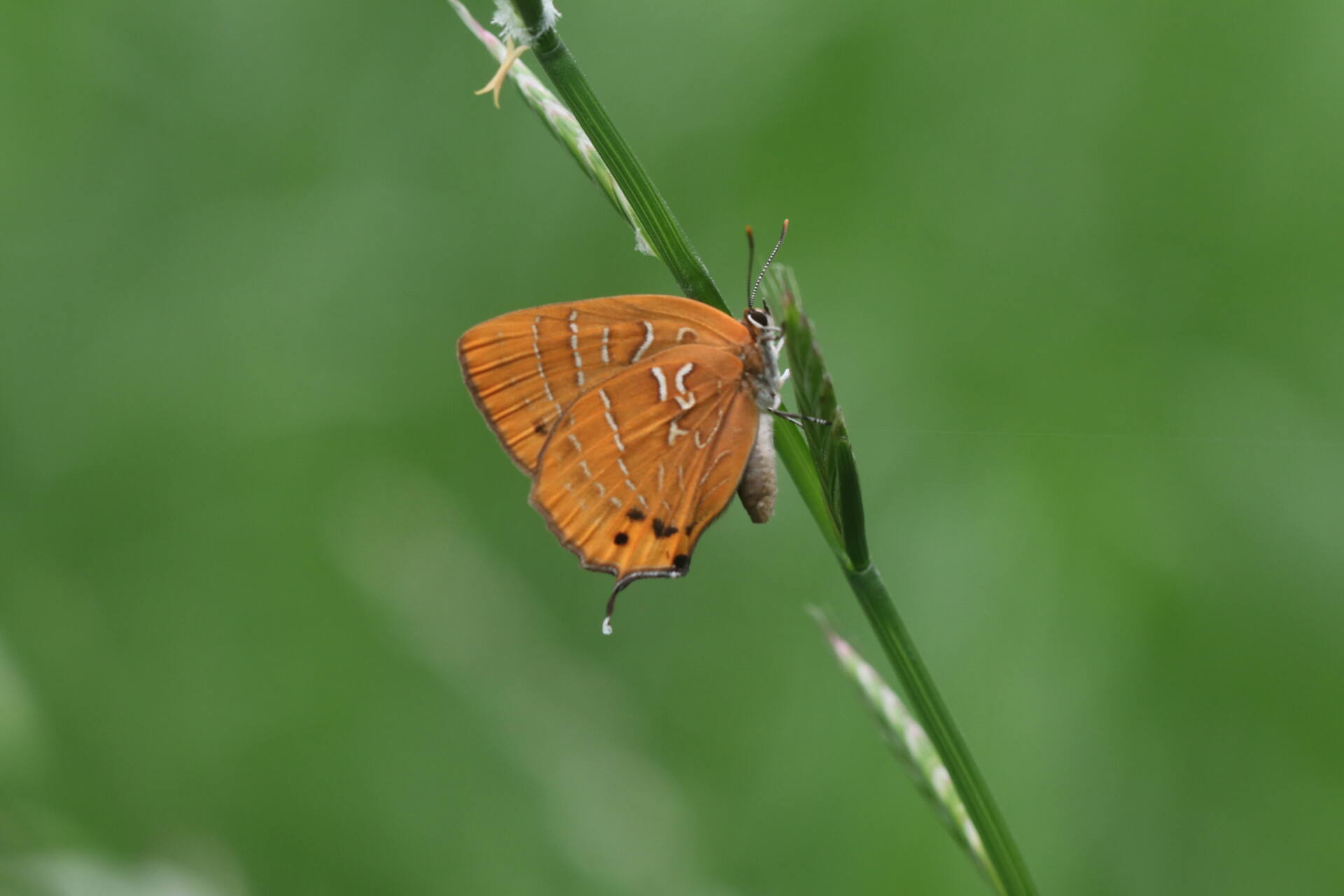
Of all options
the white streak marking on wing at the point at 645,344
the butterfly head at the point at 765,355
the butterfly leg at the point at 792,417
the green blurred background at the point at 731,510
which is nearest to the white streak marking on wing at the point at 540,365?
the white streak marking on wing at the point at 645,344

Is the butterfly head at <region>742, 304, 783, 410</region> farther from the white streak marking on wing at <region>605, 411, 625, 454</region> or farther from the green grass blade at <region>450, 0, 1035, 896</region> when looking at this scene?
the green grass blade at <region>450, 0, 1035, 896</region>

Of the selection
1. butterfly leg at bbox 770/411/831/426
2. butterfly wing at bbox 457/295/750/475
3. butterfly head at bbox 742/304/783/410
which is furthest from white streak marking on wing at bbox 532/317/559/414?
butterfly leg at bbox 770/411/831/426

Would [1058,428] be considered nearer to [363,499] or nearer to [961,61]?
[961,61]

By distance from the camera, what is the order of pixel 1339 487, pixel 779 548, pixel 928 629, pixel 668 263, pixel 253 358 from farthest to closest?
pixel 253 358
pixel 779 548
pixel 928 629
pixel 1339 487
pixel 668 263

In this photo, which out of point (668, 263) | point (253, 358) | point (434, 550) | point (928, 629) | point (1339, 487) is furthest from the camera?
point (253, 358)

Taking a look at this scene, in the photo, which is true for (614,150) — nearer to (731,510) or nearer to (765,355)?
(765,355)

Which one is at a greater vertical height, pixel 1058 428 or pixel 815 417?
pixel 815 417

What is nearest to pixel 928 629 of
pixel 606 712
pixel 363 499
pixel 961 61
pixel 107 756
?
pixel 606 712
